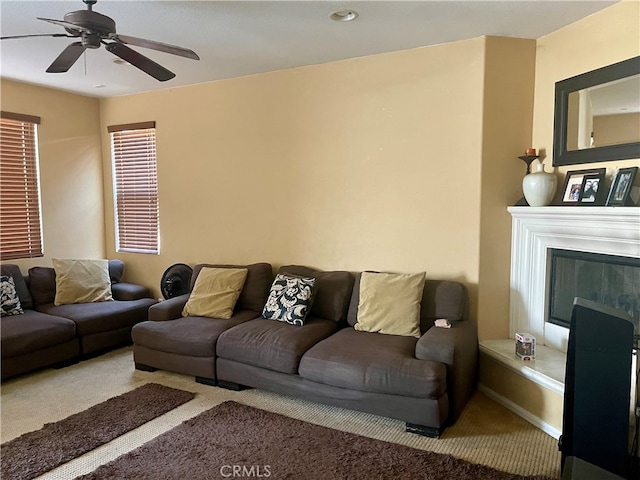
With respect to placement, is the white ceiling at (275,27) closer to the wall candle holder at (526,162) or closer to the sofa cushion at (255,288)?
the wall candle holder at (526,162)

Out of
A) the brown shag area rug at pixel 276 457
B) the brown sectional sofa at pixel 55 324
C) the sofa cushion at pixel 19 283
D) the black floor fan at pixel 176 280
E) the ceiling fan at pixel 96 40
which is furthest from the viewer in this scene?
the black floor fan at pixel 176 280

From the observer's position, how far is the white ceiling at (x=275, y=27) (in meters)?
2.75

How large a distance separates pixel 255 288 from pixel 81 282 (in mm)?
1850

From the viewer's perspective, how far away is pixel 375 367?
283 centimetres

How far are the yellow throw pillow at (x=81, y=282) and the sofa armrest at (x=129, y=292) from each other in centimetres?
8

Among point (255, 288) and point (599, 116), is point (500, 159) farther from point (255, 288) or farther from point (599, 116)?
point (255, 288)

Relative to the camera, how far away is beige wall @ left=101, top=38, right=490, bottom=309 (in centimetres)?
348

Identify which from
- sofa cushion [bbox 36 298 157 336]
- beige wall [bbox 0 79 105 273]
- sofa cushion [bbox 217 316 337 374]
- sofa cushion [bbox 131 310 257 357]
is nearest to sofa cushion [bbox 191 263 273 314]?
sofa cushion [bbox 131 310 257 357]

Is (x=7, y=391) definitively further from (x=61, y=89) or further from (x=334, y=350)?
(x=61, y=89)

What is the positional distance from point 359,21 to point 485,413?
2729mm

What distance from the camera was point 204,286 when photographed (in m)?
4.12

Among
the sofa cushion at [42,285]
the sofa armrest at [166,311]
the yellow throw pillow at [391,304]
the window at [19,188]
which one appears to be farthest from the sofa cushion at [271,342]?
the window at [19,188]

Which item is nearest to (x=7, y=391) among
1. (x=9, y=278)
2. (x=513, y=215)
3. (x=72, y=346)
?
(x=72, y=346)

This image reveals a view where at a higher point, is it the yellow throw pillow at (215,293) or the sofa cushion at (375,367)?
the yellow throw pillow at (215,293)
